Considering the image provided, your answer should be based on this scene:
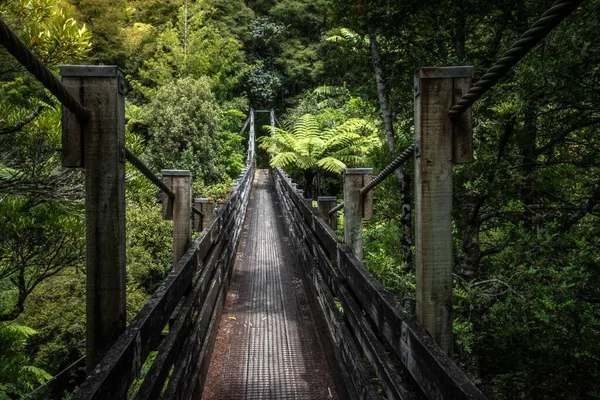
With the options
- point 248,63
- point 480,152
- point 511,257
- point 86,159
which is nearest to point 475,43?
point 480,152

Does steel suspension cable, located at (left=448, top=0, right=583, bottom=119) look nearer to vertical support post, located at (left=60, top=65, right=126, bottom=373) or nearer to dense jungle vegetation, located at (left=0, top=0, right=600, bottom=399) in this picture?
vertical support post, located at (left=60, top=65, right=126, bottom=373)

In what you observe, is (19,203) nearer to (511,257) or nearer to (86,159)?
(86,159)

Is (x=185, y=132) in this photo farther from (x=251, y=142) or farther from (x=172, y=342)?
(x=172, y=342)

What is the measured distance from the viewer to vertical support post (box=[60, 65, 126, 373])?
175 cm

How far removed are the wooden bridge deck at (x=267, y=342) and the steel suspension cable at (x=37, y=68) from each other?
2165 mm

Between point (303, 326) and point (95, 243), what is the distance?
2.91 meters

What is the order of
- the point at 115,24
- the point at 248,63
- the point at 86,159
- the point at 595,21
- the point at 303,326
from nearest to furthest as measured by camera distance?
the point at 86,159 → the point at 595,21 → the point at 303,326 → the point at 115,24 → the point at 248,63

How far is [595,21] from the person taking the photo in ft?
10.5

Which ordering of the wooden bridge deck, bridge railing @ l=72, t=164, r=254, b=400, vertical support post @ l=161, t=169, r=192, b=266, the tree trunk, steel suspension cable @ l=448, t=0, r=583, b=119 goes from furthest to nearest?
the tree trunk
vertical support post @ l=161, t=169, r=192, b=266
the wooden bridge deck
bridge railing @ l=72, t=164, r=254, b=400
steel suspension cable @ l=448, t=0, r=583, b=119

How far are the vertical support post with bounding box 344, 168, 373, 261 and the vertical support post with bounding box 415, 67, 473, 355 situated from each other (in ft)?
6.38

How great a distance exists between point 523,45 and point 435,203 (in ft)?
2.28

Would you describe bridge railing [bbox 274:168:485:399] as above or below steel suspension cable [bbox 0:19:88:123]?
below

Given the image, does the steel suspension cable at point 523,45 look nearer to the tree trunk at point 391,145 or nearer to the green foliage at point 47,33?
the green foliage at point 47,33

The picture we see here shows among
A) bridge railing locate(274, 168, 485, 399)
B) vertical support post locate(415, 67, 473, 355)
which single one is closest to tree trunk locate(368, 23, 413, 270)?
bridge railing locate(274, 168, 485, 399)
